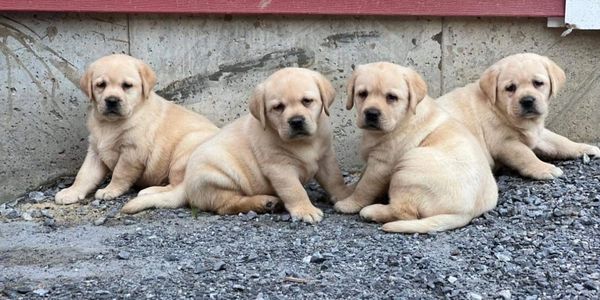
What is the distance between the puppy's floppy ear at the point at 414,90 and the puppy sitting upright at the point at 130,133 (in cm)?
197

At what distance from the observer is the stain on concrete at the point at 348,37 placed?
7867mm

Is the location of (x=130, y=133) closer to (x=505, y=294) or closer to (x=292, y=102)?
(x=292, y=102)

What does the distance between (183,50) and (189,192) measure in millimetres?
1647

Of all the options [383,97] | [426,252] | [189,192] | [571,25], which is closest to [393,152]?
[383,97]

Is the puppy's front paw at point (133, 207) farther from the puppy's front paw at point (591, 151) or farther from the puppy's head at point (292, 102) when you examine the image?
the puppy's front paw at point (591, 151)

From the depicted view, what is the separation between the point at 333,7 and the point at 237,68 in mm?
1039

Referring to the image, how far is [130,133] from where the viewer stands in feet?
24.3

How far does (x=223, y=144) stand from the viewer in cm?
684

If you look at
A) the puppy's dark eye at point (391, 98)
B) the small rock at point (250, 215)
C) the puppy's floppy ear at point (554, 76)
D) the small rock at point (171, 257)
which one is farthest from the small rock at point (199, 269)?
the puppy's floppy ear at point (554, 76)

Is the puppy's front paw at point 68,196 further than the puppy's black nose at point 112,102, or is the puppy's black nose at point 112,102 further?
the puppy's front paw at point 68,196

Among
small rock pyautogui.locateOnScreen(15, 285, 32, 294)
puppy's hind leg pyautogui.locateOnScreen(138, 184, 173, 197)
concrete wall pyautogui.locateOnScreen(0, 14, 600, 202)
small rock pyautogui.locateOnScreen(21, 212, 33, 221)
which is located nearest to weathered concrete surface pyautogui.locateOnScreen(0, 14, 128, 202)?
concrete wall pyautogui.locateOnScreen(0, 14, 600, 202)

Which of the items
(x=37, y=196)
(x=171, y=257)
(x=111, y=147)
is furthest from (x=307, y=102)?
(x=37, y=196)

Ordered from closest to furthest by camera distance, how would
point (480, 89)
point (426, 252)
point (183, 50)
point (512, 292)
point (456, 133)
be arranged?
point (512, 292) → point (426, 252) → point (456, 133) → point (480, 89) → point (183, 50)

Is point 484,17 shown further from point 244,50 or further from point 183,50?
point 183,50
